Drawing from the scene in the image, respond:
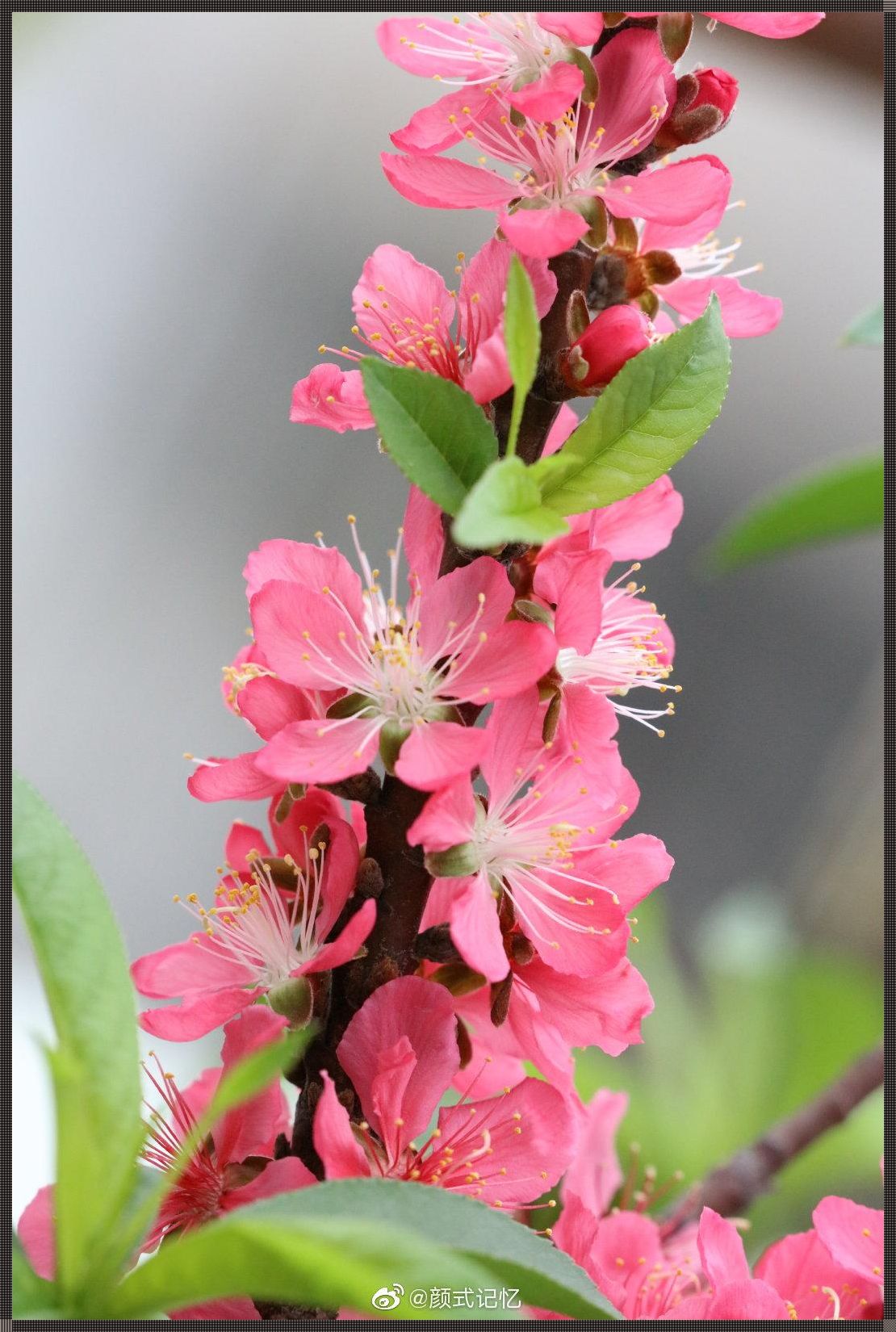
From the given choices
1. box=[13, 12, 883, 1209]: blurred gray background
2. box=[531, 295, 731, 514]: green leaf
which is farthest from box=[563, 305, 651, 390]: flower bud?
box=[13, 12, 883, 1209]: blurred gray background

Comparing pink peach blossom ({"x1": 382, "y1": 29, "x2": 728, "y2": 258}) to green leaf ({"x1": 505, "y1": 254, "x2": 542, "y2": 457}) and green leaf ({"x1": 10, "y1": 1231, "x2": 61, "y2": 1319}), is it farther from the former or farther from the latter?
green leaf ({"x1": 10, "y1": 1231, "x2": 61, "y2": 1319})

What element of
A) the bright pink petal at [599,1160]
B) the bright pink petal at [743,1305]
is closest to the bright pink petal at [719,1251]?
the bright pink petal at [743,1305]

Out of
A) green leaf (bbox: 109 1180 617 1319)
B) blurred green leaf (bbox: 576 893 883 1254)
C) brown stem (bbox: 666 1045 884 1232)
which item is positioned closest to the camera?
green leaf (bbox: 109 1180 617 1319)

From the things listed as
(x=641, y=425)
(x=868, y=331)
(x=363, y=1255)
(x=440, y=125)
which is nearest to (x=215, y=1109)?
(x=363, y=1255)

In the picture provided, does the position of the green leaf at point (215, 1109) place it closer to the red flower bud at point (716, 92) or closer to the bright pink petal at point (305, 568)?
the bright pink petal at point (305, 568)

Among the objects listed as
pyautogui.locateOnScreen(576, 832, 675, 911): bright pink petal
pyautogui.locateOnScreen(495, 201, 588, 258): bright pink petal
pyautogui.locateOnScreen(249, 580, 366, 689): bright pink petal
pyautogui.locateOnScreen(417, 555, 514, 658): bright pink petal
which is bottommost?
pyautogui.locateOnScreen(576, 832, 675, 911): bright pink petal

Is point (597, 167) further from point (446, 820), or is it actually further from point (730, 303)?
point (446, 820)
